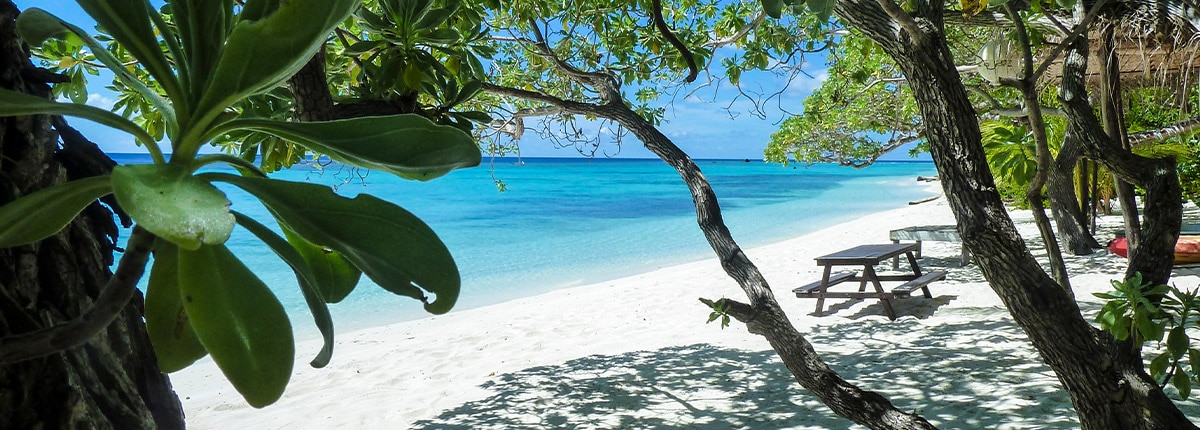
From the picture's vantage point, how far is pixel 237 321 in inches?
A: 18.2

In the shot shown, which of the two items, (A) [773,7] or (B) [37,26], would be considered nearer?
(B) [37,26]

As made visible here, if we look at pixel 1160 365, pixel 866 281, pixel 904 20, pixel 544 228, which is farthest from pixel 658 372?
pixel 544 228

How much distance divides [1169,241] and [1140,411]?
1.71ft

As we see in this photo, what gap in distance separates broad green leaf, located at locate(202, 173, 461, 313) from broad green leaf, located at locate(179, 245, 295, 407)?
5cm

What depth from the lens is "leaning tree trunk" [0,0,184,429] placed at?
1.92ft

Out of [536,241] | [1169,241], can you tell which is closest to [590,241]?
[536,241]

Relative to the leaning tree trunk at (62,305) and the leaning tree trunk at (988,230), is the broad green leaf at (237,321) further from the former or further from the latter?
the leaning tree trunk at (988,230)

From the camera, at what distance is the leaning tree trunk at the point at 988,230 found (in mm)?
1941

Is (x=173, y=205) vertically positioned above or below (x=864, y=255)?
above

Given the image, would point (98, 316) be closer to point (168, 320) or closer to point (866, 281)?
point (168, 320)

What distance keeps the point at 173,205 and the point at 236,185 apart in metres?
0.15

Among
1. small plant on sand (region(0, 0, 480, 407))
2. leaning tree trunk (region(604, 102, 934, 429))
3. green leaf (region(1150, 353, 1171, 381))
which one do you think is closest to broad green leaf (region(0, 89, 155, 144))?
small plant on sand (region(0, 0, 480, 407))

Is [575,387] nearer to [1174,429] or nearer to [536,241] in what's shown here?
[1174,429]

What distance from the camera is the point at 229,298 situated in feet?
1.52
